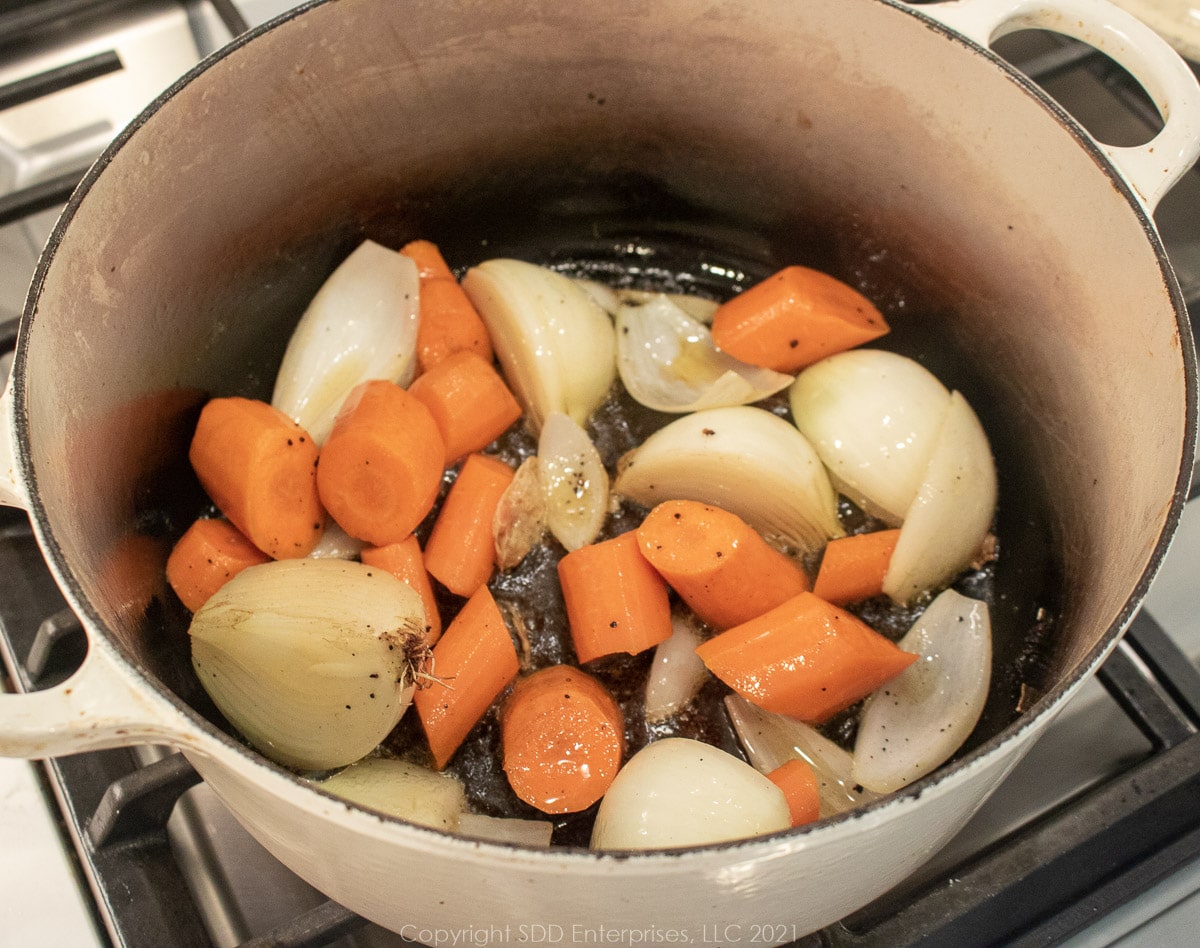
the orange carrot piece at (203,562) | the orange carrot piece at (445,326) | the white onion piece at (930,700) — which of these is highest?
the orange carrot piece at (445,326)

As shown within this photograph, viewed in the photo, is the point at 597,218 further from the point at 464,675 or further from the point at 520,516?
the point at 464,675

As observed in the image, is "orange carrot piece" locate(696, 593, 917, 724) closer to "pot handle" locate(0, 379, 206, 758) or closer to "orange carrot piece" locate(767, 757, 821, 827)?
"orange carrot piece" locate(767, 757, 821, 827)

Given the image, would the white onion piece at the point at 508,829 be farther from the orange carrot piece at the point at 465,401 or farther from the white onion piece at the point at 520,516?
the orange carrot piece at the point at 465,401

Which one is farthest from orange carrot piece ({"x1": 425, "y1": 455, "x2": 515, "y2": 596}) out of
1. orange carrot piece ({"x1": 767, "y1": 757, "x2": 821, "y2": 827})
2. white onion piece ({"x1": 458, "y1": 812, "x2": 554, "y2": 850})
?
orange carrot piece ({"x1": 767, "y1": 757, "x2": 821, "y2": 827})

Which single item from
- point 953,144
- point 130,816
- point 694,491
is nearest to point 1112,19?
point 953,144

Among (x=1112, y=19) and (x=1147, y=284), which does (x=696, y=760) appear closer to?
(x=1147, y=284)

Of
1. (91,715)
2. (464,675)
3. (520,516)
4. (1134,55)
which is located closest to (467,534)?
(520,516)

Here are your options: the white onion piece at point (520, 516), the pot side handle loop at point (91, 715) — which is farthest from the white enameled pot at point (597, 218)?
the white onion piece at point (520, 516)
